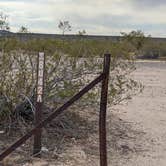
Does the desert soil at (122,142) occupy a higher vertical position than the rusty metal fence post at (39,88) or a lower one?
lower

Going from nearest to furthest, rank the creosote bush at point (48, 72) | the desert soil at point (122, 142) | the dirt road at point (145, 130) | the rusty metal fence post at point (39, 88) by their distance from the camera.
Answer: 1. the rusty metal fence post at point (39, 88)
2. the desert soil at point (122, 142)
3. the dirt road at point (145, 130)
4. the creosote bush at point (48, 72)

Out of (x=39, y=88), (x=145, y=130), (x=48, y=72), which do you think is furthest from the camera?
(x=145, y=130)

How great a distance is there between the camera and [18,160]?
7.76m

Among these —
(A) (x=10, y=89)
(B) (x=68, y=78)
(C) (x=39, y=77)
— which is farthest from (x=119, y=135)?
(C) (x=39, y=77)

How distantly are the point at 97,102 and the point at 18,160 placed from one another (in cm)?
299

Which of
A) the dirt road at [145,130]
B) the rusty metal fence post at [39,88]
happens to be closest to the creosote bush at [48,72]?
the dirt road at [145,130]

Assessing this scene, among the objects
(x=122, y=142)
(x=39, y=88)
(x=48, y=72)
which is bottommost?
(x=122, y=142)

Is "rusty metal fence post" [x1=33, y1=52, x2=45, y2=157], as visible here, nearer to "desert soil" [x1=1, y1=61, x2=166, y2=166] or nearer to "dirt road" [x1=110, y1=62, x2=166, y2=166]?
"desert soil" [x1=1, y1=61, x2=166, y2=166]

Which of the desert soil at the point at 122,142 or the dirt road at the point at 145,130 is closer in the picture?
the desert soil at the point at 122,142

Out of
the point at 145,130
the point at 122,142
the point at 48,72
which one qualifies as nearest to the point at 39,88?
the point at 48,72

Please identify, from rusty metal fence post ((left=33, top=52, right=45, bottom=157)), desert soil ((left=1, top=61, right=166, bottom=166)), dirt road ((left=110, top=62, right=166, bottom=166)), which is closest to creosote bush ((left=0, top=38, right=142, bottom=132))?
desert soil ((left=1, top=61, right=166, bottom=166))

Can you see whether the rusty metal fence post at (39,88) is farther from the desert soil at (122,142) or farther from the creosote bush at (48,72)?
the creosote bush at (48,72)

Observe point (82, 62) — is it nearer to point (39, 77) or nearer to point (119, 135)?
point (119, 135)

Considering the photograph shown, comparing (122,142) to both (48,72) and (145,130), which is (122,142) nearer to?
(145,130)
